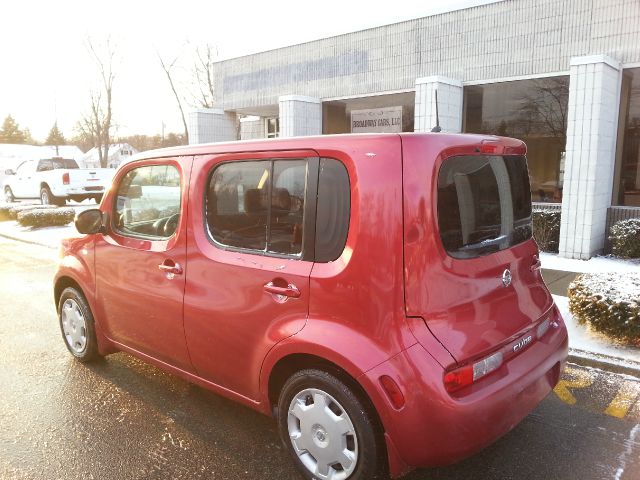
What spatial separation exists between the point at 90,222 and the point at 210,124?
14.8 metres

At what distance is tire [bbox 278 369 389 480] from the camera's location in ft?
7.96

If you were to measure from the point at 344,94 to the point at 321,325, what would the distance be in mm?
12530

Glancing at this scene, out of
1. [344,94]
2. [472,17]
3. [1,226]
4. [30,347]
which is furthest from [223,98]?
[30,347]

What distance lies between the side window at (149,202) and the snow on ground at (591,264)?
21.5 ft

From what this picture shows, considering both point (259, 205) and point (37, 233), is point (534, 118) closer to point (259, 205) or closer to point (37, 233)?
point (259, 205)

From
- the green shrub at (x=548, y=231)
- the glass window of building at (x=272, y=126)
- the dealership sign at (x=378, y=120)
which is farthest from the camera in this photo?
the glass window of building at (x=272, y=126)

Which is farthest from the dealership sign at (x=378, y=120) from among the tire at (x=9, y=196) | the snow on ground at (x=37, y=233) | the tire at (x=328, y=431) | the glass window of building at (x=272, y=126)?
the tire at (x=9, y=196)

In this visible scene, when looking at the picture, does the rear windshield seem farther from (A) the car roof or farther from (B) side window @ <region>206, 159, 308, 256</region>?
(B) side window @ <region>206, 159, 308, 256</region>

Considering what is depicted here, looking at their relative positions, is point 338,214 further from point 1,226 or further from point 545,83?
point 1,226

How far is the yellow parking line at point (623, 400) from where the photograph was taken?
360cm

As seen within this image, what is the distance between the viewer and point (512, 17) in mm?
10875

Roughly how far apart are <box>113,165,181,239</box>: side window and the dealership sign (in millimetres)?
10340

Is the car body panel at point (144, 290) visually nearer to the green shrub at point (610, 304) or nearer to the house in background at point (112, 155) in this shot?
the green shrub at point (610, 304)

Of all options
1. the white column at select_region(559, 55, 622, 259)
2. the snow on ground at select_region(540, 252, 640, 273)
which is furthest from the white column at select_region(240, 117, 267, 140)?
the snow on ground at select_region(540, 252, 640, 273)
